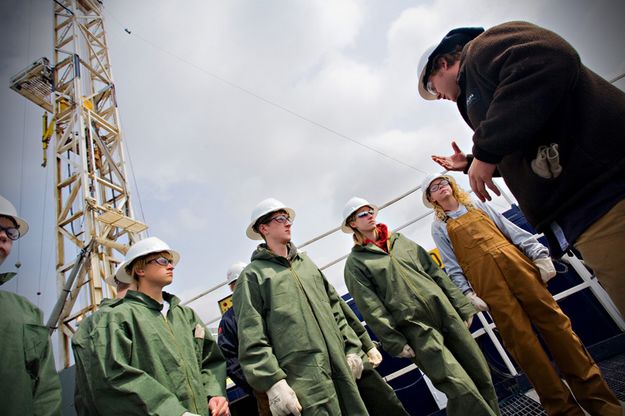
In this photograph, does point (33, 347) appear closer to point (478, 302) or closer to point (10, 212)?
point (10, 212)

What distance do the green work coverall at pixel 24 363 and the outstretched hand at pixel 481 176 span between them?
246 centimetres

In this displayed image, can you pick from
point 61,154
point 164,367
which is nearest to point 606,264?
point 164,367

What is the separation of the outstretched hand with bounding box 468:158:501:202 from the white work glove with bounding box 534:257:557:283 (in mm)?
1631

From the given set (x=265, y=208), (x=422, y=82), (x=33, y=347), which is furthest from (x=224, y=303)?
(x=422, y=82)

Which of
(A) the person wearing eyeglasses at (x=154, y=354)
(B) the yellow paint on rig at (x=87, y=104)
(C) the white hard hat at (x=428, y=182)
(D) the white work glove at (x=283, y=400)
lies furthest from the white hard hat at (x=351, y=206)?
(B) the yellow paint on rig at (x=87, y=104)

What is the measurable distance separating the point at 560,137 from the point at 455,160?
26.2 inches

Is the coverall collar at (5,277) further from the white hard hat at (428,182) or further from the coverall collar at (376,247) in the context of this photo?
the white hard hat at (428,182)

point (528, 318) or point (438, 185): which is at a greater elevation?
point (438, 185)

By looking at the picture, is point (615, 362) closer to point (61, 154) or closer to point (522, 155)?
point (522, 155)

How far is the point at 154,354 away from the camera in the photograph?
5.85 feet

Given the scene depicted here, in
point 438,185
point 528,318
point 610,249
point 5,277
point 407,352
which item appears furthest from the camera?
point 438,185

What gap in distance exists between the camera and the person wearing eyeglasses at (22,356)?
1538 millimetres

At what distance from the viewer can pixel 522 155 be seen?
48.3 inches

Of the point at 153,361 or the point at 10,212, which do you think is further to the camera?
the point at 10,212
